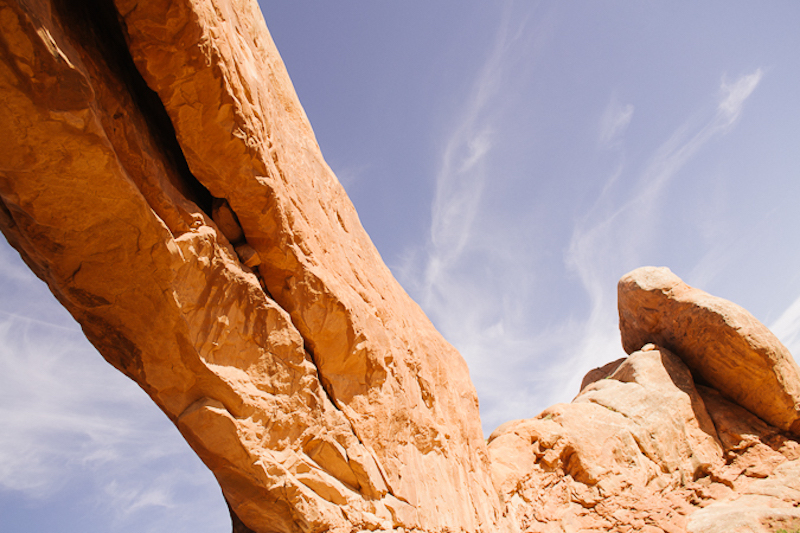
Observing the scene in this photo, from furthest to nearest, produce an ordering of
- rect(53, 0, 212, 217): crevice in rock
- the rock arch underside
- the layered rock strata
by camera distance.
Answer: rect(53, 0, 212, 217): crevice in rock
the rock arch underside
the layered rock strata

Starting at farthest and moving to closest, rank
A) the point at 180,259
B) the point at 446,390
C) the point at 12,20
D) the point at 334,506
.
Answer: the point at 446,390 → the point at 334,506 → the point at 180,259 → the point at 12,20

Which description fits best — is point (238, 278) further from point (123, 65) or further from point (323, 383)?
point (123, 65)

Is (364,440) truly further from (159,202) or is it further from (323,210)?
(159,202)

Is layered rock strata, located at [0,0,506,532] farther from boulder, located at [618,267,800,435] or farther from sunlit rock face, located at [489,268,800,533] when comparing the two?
boulder, located at [618,267,800,435]

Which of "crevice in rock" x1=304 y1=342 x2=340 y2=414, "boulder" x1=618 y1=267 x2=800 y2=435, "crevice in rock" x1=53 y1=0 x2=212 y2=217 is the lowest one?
"crevice in rock" x1=304 y1=342 x2=340 y2=414

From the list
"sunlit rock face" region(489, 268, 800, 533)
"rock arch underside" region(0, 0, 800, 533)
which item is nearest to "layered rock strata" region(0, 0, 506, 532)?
"rock arch underside" region(0, 0, 800, 533)

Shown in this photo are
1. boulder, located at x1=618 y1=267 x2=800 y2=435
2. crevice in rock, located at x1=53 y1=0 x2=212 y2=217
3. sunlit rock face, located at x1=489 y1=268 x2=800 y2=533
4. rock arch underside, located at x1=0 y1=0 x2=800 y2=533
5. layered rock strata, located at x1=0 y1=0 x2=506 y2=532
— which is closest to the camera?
layered rock strata, located at x1=0 y1=0 x2=506 y2=532

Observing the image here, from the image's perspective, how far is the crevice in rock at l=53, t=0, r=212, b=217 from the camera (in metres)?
6.38

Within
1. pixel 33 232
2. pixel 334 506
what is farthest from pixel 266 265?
pixel 334 506

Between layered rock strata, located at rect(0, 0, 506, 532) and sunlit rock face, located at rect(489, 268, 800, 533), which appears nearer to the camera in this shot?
layered rock strata, located at rect(0, 0, 506, 532)

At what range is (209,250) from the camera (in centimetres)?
749

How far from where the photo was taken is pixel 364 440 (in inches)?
374

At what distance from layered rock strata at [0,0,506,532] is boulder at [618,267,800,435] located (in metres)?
13.5

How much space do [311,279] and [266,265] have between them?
Result: 2.76ft
